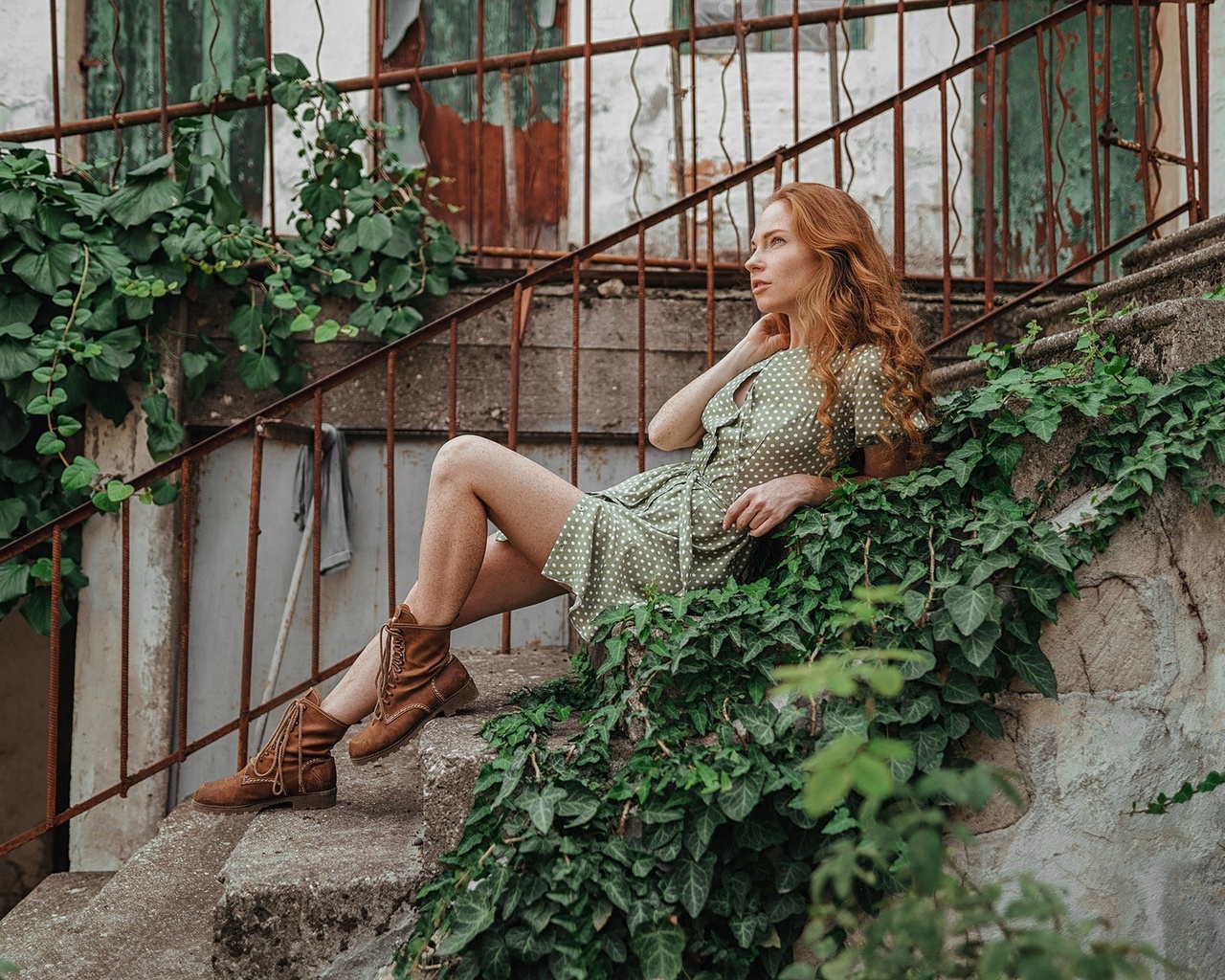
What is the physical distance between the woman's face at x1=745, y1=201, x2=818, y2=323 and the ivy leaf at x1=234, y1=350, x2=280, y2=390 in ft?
6.93

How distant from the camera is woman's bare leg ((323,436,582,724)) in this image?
96.9 inches

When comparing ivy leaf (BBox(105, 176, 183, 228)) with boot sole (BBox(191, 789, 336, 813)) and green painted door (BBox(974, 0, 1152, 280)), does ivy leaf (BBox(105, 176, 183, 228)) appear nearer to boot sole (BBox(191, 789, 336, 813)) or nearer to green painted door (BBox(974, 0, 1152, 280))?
boot sole (BBox(191, 789, 336, 813))

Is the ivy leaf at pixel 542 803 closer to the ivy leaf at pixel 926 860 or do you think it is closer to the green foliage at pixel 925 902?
the green foliage at pixel 925 902

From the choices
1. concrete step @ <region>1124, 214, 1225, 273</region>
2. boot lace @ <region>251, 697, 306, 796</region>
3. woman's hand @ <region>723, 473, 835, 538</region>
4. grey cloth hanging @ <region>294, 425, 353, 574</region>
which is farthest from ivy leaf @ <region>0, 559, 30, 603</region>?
concrete step @ <region>1124, 214, 1225, 273</region>

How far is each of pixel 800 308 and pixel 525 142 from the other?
10.2 ft

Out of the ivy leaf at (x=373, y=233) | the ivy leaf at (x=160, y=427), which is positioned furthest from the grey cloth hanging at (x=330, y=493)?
the ivy leaf at (x=373, y=233)

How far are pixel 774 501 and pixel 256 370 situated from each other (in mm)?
2381

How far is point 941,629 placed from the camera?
1951mm

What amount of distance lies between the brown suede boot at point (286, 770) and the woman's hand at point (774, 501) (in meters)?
1.10

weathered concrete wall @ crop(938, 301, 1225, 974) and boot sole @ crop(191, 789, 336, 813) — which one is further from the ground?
weathered concrete wall @ crop(938, 301, 1225, 974)

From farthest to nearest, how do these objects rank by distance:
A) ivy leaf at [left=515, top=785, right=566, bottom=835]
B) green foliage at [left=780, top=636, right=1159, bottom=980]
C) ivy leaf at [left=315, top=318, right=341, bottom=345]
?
ivy leaf at [left=315, top=318, right=341, bottom=345] → ivy leaf at [left=515, top=785, right=566, bottom=835] → green foliage at [left=780, top=636, right=1159, bottom=980]

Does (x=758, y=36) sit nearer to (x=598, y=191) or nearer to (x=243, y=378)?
(x=598, y=191)

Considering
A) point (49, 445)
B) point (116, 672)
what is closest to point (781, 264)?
point (49, 445)

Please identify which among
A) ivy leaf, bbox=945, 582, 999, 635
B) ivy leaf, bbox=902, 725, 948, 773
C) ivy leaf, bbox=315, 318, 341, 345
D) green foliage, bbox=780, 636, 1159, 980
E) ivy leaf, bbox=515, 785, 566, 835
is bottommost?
ivy leaf, bbox=515, 785, 566, 835
